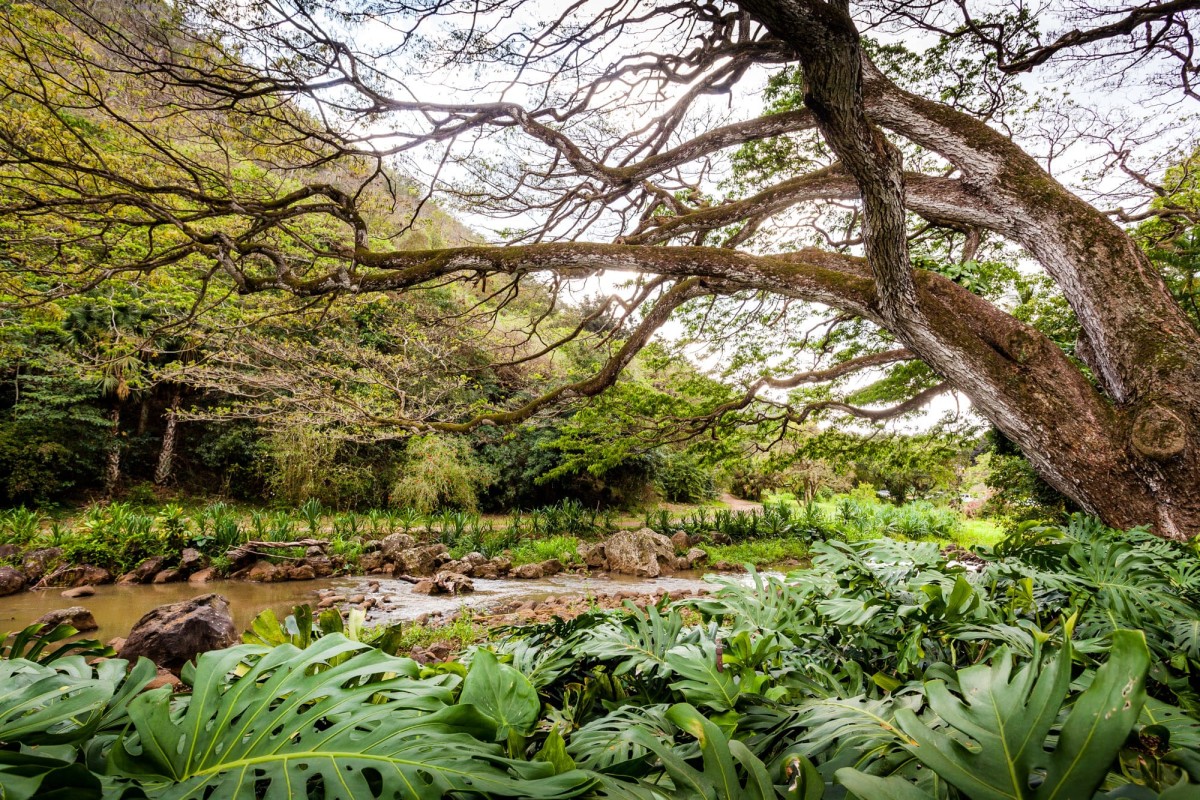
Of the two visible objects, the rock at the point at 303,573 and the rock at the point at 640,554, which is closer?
the rock at the point at 303,573

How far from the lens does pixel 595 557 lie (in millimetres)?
8445

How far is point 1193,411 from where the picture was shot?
2469 millimetres

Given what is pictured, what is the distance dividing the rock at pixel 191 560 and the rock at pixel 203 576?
11cm

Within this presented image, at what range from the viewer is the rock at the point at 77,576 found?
231 inches

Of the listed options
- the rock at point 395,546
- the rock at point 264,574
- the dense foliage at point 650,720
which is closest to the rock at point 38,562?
the rock at point 264,574

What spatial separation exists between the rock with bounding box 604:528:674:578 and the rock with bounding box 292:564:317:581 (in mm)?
4577

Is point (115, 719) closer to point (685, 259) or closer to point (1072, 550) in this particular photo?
point (1072, 550)

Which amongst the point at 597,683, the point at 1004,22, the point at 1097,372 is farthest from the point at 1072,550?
the point at 1004,22

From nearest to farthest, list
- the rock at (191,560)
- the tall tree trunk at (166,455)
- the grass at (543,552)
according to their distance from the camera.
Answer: the rock at (191,560), the grass at (543,552), the tall tree trunk at (166,455)

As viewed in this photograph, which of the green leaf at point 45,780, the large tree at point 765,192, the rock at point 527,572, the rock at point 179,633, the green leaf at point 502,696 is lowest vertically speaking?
the rock at point 527,572

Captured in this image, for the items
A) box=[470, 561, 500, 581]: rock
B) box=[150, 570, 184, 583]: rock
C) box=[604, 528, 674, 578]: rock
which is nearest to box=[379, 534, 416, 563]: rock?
box=[470, 561, 500, 581]: rock

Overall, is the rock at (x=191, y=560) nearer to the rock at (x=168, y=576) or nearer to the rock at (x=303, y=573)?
the rock at (x=168, y=576)

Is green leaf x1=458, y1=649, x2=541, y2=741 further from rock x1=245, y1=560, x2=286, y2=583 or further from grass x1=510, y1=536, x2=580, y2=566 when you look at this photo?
grass x1=510, y1=536, x2=580, y2=566

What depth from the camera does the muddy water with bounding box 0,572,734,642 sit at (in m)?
4.98
